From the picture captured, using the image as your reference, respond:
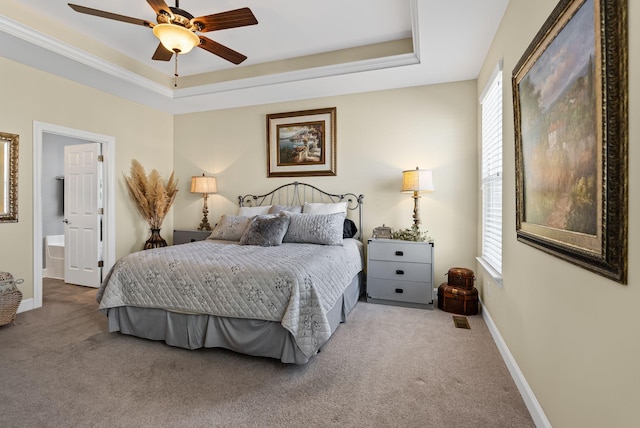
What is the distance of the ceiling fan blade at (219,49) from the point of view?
2.64 m

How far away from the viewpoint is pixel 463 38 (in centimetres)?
287

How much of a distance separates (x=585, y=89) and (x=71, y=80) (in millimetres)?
4859

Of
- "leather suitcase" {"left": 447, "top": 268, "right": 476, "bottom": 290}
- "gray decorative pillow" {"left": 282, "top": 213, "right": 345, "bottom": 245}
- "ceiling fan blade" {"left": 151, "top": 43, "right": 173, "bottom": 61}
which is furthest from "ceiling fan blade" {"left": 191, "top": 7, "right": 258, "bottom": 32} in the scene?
"leather suitcase" {"left": 447, "top": 268, "right": 476, "bottom": 290}

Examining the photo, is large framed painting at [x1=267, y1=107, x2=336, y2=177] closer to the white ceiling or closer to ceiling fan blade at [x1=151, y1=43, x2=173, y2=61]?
the white ceiling

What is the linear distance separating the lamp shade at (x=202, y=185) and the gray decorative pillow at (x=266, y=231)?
158 centimetres

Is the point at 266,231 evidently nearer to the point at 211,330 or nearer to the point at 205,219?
the point at 211,330

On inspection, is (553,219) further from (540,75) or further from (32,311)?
(32,311)

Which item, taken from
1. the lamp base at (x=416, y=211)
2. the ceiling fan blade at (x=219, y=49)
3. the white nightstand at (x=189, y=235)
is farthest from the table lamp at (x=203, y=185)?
the lamp base at (x=416, y=211)

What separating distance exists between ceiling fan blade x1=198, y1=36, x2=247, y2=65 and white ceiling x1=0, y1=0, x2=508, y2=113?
538 mm

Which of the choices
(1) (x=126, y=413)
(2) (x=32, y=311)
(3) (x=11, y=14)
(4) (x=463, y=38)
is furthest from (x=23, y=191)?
(4) (x=463, y=38)

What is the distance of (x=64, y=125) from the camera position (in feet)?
12.3

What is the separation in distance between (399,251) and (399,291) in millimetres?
449

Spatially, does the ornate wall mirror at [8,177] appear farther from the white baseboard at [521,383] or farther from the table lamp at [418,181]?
the white baseboard at [521,383]

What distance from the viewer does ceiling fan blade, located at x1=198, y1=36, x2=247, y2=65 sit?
2.64m
